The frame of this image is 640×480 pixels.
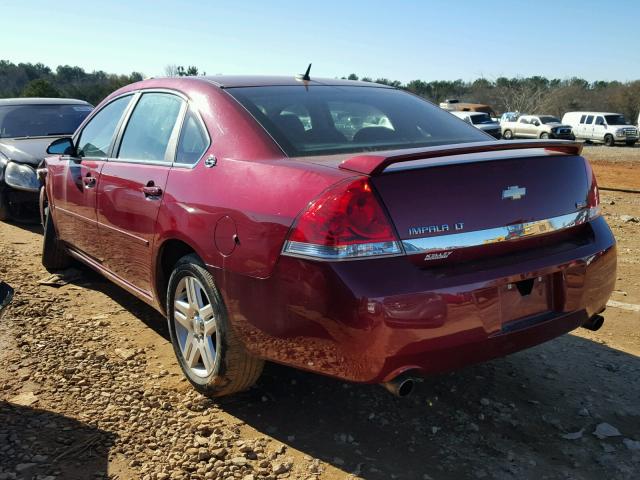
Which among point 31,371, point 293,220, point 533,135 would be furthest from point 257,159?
point 533,135

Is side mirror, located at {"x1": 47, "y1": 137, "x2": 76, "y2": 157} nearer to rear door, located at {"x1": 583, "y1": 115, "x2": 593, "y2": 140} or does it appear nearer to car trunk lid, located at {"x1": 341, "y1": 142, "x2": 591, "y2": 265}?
car trunk lid, located at {"x1": 341, "y1": 142, "x2": 591, "y2": 265}

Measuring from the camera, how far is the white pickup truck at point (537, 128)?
103 ft

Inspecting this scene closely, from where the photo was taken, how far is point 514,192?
255 centimetres

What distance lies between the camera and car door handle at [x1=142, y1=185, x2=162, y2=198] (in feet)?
10.6

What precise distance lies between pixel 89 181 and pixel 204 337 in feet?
5.72

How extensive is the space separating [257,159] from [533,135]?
109 ft

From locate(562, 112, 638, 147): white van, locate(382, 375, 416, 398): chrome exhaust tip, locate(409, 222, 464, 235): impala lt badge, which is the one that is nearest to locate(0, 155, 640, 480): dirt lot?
locate(382, 375, 416, 398): chrome exhaust tip

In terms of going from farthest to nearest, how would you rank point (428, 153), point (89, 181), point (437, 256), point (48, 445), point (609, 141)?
point (609, 141) < point (89, 181) < point (48, 445) < point (428, 153) < point (437, 256)

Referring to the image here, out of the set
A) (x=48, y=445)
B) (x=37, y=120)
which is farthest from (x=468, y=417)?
(x=37, y=120)

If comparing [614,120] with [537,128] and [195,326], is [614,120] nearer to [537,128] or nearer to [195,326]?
[537,128]

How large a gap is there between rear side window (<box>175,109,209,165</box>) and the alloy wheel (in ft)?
2.04

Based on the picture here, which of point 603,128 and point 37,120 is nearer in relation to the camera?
point 37,120

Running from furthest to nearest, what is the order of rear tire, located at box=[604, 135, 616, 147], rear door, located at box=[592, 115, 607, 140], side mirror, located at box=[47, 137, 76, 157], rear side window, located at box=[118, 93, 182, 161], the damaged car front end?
rear door, located at box=[592, 115, 607, 140] → rear tire, located at box=[604, 135, 616, 147] → the damaged car front end → side mirror, located at box=[47, 137, 76, 157] → rear side window, located at box=[118, 93, 182, 161]

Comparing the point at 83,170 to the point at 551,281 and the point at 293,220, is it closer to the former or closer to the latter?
the point at 293,220
